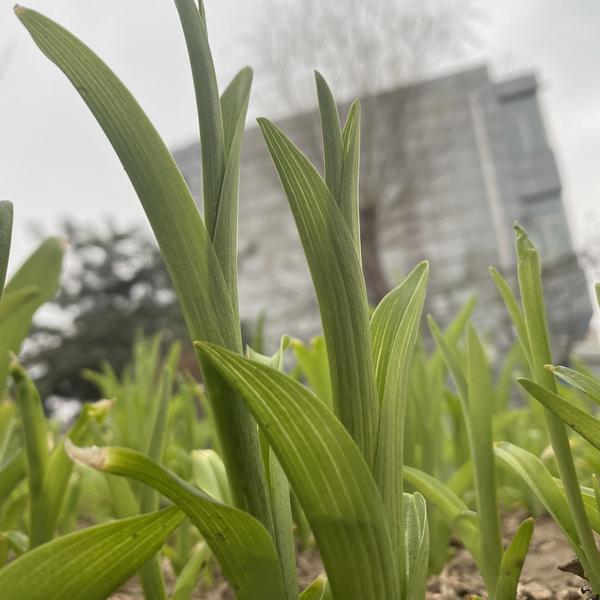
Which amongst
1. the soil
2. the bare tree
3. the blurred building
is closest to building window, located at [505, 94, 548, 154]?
the blurred building

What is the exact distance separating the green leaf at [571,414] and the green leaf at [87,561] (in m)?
0.18

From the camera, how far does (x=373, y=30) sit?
20.1ft

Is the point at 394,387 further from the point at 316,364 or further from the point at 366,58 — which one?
the point at 366,58

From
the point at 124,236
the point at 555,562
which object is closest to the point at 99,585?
the point at 555,562

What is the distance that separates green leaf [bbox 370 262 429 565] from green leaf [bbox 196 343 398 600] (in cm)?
3

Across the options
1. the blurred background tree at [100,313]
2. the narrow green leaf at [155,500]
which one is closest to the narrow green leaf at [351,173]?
the narrow green leaf at [155,500]

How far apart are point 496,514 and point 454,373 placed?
0.10m

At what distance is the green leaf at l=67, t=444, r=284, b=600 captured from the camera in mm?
248

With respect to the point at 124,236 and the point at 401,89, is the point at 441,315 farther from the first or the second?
the point at 124,236

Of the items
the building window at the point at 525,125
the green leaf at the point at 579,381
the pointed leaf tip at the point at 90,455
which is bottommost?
the green leaf at the point at 579,381

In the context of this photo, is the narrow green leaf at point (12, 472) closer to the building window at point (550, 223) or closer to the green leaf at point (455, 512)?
the green leaf at point (455, 512)

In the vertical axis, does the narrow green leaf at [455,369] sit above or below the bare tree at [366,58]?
below

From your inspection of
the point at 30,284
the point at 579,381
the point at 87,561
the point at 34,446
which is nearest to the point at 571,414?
the point at 579,381

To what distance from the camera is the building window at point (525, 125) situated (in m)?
7.62
